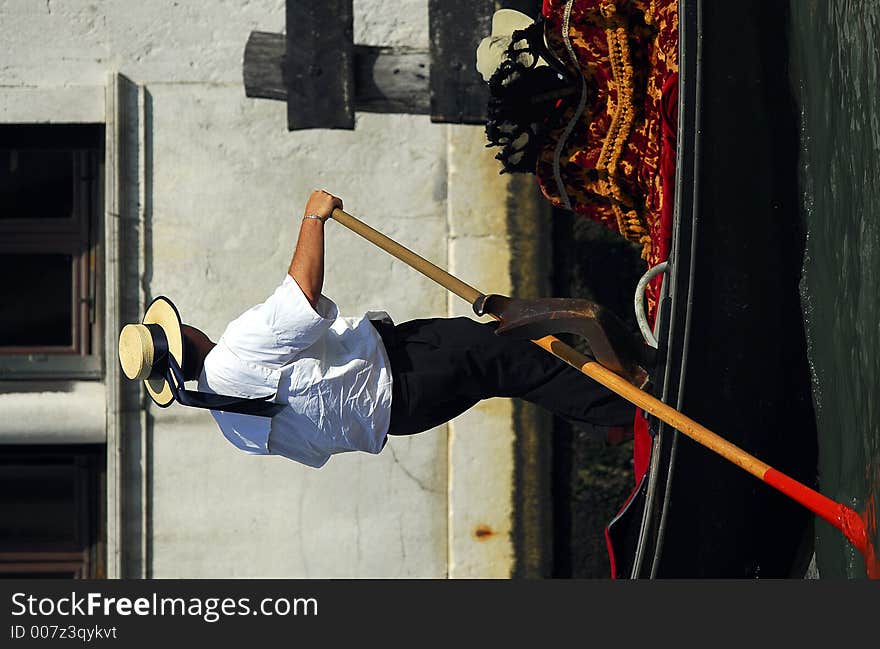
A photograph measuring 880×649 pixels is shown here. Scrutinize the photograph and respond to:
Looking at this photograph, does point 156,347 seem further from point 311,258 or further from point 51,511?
point 51,511

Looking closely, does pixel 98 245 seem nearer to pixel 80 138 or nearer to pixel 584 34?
pixel 80 138

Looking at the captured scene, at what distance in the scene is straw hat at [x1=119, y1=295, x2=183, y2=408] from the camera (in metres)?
3.38

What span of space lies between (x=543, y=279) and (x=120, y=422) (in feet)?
5.00

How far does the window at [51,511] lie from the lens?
190 inches

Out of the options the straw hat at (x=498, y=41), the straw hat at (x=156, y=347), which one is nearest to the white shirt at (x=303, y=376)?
the straw hat at (x=156, y=347)

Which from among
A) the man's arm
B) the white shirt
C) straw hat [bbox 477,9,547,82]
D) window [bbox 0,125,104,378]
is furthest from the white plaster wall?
the man's arm

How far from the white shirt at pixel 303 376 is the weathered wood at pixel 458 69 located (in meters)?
0.97

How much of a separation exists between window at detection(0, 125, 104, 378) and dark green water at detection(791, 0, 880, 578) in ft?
8.73

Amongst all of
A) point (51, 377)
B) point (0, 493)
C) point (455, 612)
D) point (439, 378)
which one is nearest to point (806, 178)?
point (439, 378)

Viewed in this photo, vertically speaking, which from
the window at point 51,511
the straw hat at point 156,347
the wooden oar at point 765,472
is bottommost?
the window at point 51,511

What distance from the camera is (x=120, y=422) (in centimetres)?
459

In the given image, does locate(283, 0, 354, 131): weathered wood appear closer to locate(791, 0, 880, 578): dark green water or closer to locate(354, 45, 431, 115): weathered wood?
locate(354, 45, 431, 115): weathered wood

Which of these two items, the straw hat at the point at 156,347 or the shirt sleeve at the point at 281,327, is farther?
the straw hat at the point at 156,347

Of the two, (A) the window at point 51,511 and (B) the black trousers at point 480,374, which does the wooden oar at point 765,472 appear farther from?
(A) the window at point 51,511
